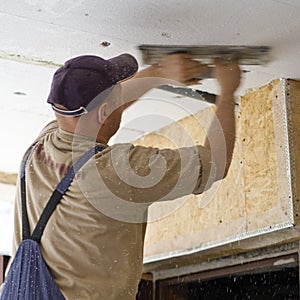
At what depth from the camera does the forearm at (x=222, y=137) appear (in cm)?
195

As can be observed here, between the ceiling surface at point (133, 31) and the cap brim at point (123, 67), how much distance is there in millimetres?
160

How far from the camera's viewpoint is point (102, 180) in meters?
1.94

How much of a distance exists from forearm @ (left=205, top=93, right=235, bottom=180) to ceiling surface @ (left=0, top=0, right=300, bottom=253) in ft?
1.04

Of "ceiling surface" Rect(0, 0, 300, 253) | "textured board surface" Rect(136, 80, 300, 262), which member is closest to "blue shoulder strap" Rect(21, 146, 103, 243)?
"ceiling surface" Rect(0, 0, 300, 253)

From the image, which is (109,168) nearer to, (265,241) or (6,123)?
(265,241)

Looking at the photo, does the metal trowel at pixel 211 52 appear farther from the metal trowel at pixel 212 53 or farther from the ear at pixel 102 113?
the ear at pixel 102 113

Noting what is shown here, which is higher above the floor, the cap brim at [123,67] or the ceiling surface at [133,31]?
the ceiling surface at [133,31]

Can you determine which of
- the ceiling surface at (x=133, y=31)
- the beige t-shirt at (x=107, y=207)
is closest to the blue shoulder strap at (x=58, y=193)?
the beige t-shirt at (x=107, y=207)

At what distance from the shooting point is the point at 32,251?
200cm

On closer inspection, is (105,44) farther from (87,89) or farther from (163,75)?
(87,89)

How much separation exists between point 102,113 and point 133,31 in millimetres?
414

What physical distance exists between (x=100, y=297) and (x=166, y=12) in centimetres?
90

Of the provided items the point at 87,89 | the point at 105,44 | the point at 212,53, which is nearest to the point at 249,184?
the point at 212,53

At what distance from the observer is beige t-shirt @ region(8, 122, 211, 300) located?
6.32ft
